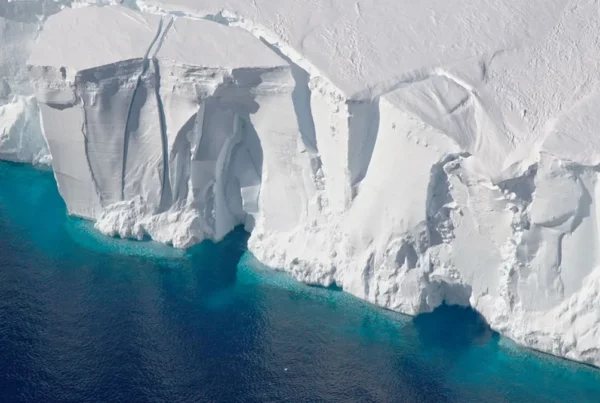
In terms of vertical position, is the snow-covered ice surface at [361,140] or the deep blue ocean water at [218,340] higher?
the snow-covered ice surface at [361,140]

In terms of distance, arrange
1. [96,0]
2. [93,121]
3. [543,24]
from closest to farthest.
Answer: [543,24] < [93,121] < [96,0]

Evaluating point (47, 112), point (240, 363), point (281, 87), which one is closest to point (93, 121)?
point (47, 112)

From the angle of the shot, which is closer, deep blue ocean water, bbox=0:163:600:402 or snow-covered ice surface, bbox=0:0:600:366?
deep blue ocean water, bbox=0:163:600:402

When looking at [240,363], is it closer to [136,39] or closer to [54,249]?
[54,249]

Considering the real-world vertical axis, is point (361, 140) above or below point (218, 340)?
above

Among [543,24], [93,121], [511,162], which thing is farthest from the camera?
[93,121]
